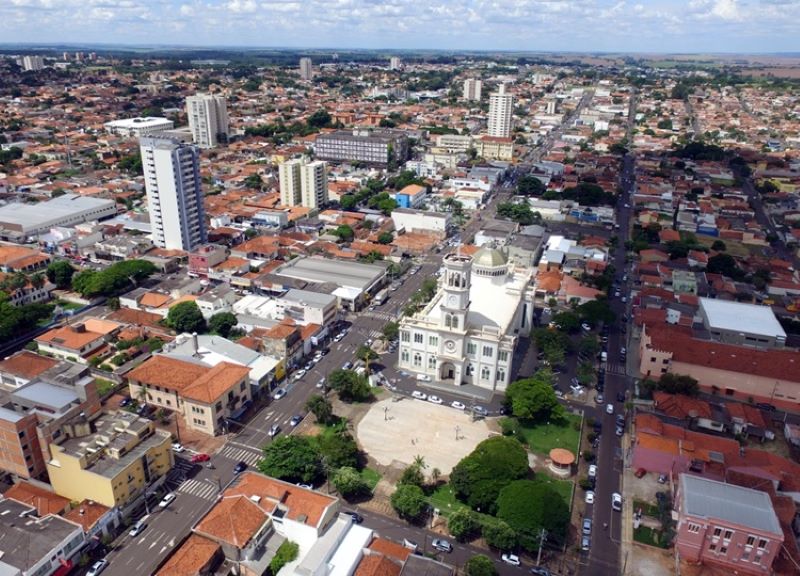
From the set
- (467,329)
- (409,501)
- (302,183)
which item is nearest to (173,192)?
(302,183)

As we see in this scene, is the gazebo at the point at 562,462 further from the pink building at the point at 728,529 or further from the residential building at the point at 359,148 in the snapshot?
the residential building at the point at 359,148

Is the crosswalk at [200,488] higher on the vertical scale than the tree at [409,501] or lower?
lower

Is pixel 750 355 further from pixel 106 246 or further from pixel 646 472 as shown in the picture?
pixel 106 246

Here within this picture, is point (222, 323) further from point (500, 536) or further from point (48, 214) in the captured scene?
point (48, 214)

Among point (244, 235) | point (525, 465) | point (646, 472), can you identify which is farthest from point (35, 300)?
point (646, 472)

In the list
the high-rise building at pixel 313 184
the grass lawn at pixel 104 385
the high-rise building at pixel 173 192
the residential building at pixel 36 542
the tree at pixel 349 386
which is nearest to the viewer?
the residential building at pixel 36 542

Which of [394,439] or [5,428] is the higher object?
[5,428]

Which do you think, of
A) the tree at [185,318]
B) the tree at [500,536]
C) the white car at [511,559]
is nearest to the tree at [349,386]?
the tree at [500,536]

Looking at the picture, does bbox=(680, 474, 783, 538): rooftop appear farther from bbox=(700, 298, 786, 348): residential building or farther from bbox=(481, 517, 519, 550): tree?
bbox=(700, 298, 786, 348): residential building
